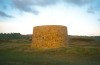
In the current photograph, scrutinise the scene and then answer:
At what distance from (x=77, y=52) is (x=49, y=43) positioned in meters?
4.96

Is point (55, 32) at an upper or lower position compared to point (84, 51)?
upper

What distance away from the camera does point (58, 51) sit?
21.4m

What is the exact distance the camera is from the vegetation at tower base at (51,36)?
2466cm

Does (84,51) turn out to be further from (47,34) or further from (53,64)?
(53,64)

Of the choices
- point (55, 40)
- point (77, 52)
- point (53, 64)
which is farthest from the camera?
point (55, 40)

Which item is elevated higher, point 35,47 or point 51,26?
point 51,26

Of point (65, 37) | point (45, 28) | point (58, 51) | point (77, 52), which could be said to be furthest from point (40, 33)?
point (77, 52)

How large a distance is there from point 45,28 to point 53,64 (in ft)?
36.9

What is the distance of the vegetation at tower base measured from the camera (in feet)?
80.9

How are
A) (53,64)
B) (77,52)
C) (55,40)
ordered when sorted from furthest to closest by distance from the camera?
(55,40) < (77,52) < (53,64)

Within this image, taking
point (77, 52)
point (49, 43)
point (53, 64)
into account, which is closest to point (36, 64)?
point (53, 64)

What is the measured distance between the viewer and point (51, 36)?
24.7m

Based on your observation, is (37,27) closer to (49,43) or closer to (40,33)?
(40,33)

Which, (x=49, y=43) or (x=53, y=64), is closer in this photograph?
(x=53, y=64)
